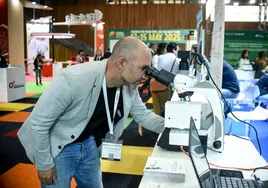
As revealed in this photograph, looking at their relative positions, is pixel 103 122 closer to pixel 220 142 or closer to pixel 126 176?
pixel 220 142

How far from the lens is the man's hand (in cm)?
163

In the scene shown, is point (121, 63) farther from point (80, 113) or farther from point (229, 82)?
point (229, 82)

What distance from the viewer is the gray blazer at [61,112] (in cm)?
153

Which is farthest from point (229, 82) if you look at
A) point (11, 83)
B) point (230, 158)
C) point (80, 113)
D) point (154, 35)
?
point (154, 35)

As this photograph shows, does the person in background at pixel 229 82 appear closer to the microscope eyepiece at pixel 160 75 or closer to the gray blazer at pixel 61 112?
the microscope eyepiece at pixel 160 75

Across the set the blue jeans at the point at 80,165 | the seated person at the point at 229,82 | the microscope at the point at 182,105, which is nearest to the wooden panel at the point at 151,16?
the seated person at the point at 229,82

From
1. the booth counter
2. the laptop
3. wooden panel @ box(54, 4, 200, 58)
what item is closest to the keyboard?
the laptop

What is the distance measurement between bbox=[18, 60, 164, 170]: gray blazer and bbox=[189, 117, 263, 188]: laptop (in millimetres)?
516

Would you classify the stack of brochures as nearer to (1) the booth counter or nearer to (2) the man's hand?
(2) the man's hand

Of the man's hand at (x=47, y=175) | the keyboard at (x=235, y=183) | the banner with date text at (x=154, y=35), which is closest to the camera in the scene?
the keyboard at (x=235, y=183)

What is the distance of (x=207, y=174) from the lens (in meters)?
1.40

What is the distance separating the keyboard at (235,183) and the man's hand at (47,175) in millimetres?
805

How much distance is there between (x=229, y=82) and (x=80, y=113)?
3555mm

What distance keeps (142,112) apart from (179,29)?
609 inches
